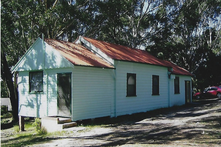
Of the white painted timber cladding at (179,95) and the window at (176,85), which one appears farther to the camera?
the window at (176,85)

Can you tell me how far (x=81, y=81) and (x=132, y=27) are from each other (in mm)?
18231

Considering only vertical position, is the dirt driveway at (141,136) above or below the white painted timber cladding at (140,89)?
below

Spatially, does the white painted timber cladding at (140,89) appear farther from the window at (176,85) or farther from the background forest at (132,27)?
the background forest at (132,27)

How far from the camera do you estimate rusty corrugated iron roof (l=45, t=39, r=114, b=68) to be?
41.0ft

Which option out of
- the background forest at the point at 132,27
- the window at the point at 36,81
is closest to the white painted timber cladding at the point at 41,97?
the window at the point at 36,81

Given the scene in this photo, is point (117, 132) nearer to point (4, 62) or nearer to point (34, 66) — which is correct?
point (34, 66)

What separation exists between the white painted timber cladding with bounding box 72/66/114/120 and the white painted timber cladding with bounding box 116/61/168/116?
28.3 inches

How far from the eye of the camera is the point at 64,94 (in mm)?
12344

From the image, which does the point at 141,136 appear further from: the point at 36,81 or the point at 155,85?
the point at 155,85

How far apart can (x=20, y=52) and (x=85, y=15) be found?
607 centimetres

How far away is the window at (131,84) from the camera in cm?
1530

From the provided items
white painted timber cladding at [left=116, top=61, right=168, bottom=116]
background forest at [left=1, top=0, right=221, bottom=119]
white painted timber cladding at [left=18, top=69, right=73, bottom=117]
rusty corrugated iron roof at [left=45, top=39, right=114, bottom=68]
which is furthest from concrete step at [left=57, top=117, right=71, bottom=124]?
background forest at [left=1, top=0, right=221, bottom=119]

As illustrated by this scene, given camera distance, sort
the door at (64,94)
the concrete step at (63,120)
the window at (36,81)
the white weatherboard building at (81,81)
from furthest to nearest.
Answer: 1. the window at (36,81)
2. the white weatherboard building at (81,81)
3. the door at (64,94)
4. the concrete step at (63,120)

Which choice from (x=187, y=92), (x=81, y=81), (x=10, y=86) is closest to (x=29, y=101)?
(x=81, y=81)
